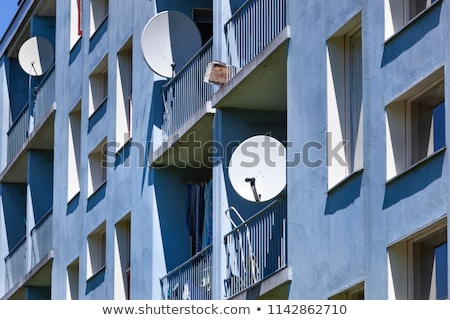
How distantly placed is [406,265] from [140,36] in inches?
556

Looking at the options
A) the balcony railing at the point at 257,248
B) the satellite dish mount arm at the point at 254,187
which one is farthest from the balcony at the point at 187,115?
the satellite dish mount arm at the point at 254,187

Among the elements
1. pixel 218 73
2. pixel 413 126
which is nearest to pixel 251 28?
pixel 218 73

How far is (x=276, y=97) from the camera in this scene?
87.8ft

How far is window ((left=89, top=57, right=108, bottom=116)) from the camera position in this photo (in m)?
36.8

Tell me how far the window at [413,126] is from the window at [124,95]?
1429cm

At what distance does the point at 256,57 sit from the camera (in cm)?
2516

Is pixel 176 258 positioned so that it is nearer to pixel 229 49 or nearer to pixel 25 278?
pixel 229 49

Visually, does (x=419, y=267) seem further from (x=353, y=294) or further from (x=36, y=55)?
(x=36, y=55)

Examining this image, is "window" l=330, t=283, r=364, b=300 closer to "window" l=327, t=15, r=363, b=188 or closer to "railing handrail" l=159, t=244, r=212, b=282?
"window" l=327, t=15, r=363, b=188

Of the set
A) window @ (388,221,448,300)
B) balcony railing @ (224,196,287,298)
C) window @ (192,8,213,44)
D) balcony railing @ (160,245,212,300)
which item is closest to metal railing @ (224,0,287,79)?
balcony railing @ (224,196,287,298)

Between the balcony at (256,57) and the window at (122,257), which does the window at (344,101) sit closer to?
the balcony at (256,57)

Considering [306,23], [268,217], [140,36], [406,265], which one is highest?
[140,36]

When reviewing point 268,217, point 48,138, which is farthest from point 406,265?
point 48,138

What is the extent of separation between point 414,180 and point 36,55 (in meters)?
25.6
